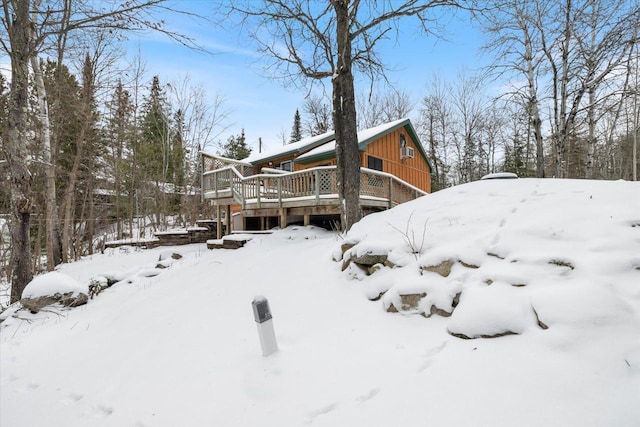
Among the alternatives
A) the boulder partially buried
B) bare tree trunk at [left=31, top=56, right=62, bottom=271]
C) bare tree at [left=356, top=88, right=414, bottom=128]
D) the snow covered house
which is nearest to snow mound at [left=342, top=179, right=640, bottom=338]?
the snow covered house

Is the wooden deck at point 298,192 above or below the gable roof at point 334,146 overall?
below

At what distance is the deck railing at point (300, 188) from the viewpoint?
8367 millimetres

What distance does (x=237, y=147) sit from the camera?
28.8 metres

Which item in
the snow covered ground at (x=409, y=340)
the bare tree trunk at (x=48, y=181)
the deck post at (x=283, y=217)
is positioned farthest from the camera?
the deck post at (x=283, y=217)

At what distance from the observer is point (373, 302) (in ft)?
9.57

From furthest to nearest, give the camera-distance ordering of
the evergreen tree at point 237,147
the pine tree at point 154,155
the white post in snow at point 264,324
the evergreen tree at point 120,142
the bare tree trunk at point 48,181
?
the evergreen tree at point 237,147
the pine tree at point 154,155
the evergreen tree at point 120,142
the bare tree trunk at point 48,181
the white post in snow at point 264,324

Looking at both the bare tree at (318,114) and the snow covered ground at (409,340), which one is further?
the bare tree at (318,114)

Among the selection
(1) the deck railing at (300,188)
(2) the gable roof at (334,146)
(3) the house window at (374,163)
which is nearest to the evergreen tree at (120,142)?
(1) the deck railing at (300,188)

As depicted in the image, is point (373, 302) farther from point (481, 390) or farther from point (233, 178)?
point (233, 178)

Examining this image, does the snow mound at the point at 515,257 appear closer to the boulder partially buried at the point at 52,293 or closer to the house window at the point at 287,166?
the boulder partially buried at the point at 52,293

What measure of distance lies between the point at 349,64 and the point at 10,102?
6.47m

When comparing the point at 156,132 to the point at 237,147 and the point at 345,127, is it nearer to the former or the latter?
the point at 237,147

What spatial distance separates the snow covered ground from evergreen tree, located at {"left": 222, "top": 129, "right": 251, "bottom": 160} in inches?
1016

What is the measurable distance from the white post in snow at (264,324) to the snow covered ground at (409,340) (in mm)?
77
